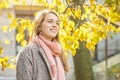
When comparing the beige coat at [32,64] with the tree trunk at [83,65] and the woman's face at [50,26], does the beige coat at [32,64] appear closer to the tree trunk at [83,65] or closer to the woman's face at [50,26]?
the woman's face at [50,26]

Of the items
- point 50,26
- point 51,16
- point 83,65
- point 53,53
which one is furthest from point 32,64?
Answer: point 83,65

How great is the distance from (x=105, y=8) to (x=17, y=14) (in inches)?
418

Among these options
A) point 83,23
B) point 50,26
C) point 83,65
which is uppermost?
point 50,26

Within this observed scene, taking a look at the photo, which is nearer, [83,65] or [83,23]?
[83,23]

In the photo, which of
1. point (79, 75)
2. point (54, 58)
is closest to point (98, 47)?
point (79, 75)

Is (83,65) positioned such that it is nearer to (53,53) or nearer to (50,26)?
(53,53)

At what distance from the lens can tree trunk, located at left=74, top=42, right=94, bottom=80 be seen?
28.3ft

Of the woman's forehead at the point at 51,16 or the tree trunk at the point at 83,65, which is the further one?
the tree trunk at the point at 83,65

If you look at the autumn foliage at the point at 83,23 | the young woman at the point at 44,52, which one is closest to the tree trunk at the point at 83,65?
the autumn foliage at the point at 83,23

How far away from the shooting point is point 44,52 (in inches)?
180

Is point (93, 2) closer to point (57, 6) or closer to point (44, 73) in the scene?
point (57, 6)

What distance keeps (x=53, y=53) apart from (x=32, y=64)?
345mm

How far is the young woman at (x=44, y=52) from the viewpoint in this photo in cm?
442

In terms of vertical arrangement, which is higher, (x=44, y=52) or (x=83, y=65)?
(x=44, y=52)
